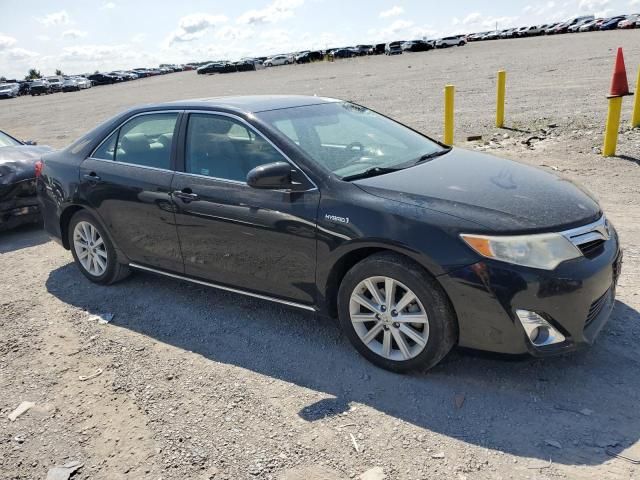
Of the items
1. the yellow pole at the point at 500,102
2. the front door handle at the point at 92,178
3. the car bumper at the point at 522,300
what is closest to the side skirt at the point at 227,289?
the front door handle at the point at 92,178

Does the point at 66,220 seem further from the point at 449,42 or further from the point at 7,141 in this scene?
the point at 449,42

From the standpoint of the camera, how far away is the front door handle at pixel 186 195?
166 inches

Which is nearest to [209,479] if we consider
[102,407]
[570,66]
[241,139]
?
[102,407]

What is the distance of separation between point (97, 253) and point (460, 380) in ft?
11.2

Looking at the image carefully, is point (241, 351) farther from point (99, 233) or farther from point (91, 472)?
point (99, 233)

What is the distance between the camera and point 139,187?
4578 mm

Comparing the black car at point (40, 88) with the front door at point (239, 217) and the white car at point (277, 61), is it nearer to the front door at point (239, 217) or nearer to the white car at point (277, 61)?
the white car at point (277, 61)

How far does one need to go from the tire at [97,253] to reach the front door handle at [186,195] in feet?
3.59

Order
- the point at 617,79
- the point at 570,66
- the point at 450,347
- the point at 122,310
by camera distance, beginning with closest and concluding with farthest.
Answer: the point at 450,347 → the point at 122,310 → the point at 617,79 → the point at 570,66

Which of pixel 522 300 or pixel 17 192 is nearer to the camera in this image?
pixel 522 300

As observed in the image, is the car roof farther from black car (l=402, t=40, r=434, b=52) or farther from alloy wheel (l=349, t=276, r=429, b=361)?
black car (l=402, t=40, r=434, b=52)

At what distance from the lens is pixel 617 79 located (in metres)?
8.16

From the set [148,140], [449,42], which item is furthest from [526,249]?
[449,42]

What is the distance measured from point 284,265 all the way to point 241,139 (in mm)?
974
